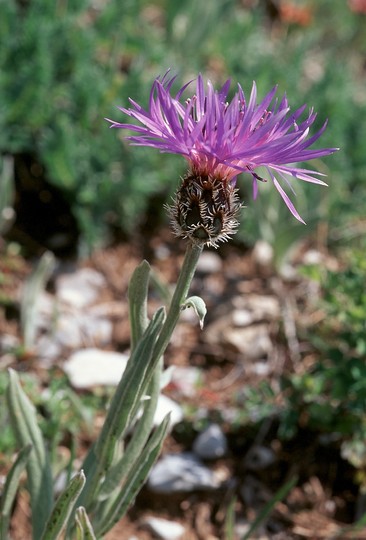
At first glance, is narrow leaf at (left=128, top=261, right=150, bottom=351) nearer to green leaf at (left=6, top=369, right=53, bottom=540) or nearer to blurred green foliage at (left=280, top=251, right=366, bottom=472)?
green leaf at (left=6, top=369, right=53, bottom=540)

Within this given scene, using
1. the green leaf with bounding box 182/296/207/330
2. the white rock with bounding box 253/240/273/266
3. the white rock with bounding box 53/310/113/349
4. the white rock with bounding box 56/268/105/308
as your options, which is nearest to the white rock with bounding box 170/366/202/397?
the white rock with bounding box 53/310/113/349

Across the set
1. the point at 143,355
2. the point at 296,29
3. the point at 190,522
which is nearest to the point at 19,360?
the point at 190,522

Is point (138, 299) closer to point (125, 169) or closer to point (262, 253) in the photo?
point (125, 169)

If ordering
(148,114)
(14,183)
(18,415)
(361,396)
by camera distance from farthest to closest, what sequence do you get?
(14,183)
(361,396)
(18,415)
(148,114)

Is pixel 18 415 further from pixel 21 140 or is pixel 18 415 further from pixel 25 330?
pixel 21 140

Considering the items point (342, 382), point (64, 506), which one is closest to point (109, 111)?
point (342, 382)

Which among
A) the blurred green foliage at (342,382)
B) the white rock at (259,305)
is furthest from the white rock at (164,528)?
the white rock at (259,305)
